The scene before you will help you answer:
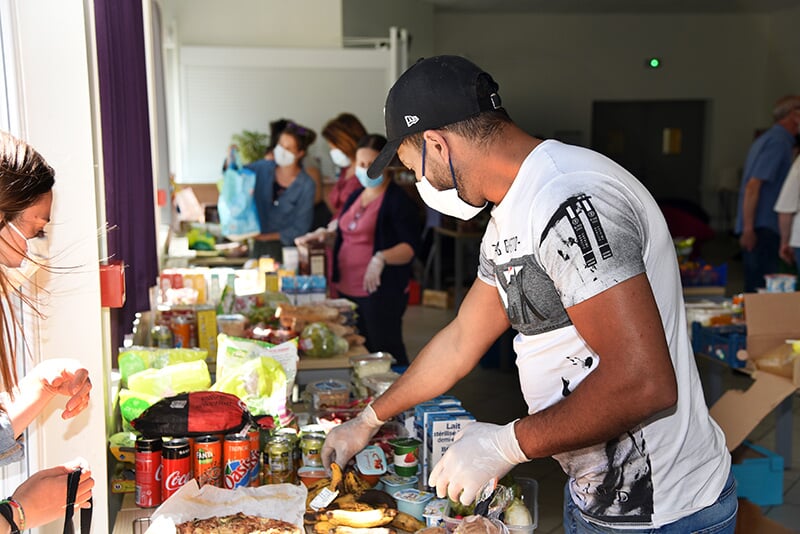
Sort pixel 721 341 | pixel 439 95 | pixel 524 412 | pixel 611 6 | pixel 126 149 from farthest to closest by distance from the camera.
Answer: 1. pixel 611 6
2. pixel 524 412
3. pixel 721 341
4. pixel 126 149
5. pixel 439 95

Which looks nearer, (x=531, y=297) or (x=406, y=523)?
(x=531, y=297)

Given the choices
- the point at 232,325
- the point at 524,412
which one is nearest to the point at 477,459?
the point at 232,325

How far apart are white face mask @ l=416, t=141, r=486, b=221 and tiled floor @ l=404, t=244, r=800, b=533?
2.46 metres

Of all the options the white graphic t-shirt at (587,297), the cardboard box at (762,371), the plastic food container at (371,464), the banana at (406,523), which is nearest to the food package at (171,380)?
the plastic food container at (371,464)

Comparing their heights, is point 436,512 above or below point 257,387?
below

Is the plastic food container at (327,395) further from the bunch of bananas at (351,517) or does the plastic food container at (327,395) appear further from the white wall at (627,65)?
the white wall at (627,65)

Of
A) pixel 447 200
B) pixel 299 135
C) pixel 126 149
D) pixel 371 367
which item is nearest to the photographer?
pixel 447 200

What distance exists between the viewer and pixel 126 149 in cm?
297

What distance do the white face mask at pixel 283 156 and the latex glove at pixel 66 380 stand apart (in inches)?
175

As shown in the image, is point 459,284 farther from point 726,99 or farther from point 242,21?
point 726,99

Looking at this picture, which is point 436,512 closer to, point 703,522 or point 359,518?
point 359,518

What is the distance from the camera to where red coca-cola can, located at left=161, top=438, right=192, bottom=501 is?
2.14 meters

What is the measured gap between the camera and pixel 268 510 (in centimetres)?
203

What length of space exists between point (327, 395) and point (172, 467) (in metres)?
0.84
